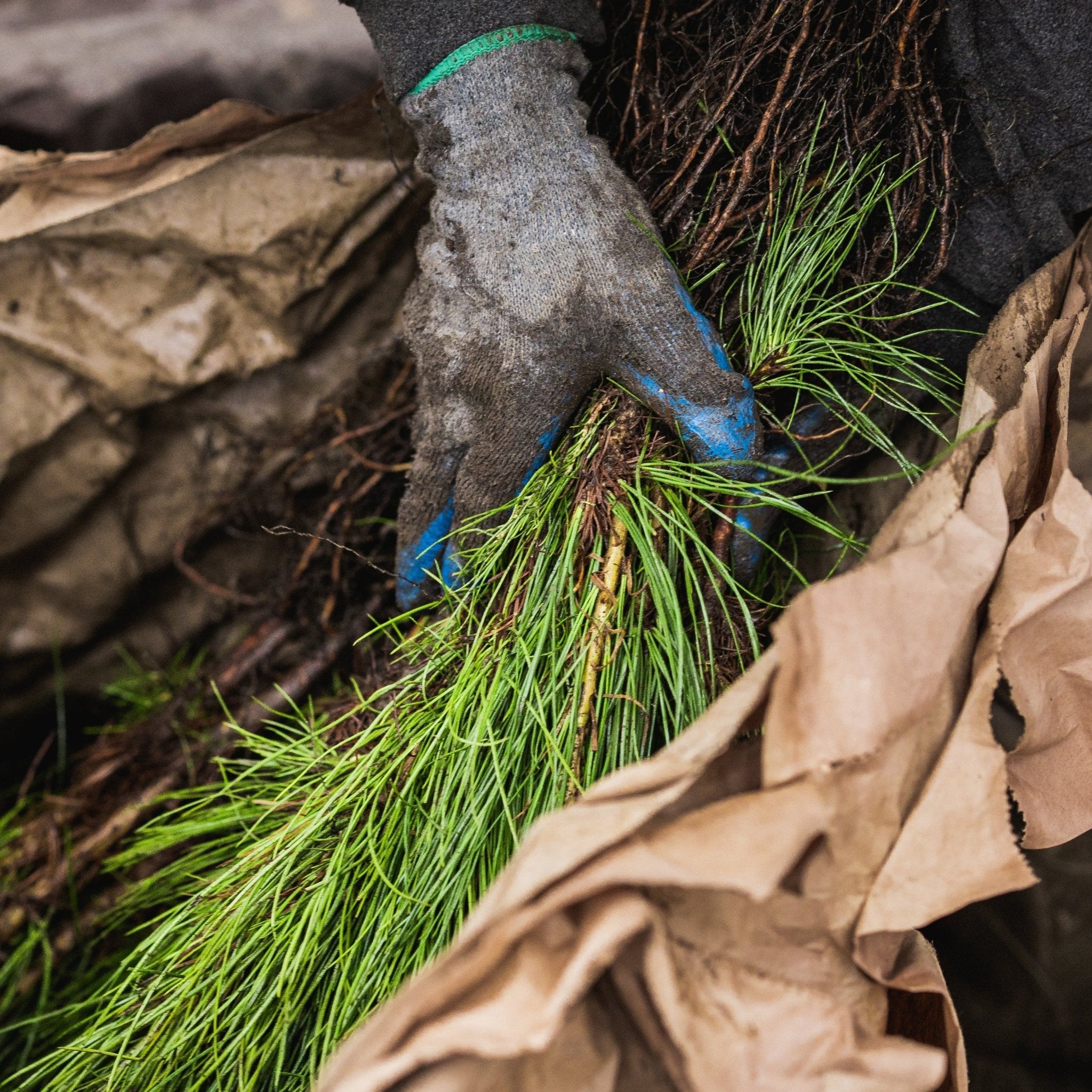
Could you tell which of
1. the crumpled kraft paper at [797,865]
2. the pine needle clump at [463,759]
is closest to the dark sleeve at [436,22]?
the pine needle clump at [463,759]

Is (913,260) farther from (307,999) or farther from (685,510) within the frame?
(307,999)

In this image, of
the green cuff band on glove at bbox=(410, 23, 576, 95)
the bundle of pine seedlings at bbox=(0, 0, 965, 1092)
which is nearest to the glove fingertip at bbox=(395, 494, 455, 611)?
the bundle of pine seedlings at bbox=(0, 0, 965, 1092)

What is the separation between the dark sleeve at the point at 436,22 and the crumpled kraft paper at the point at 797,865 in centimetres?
43

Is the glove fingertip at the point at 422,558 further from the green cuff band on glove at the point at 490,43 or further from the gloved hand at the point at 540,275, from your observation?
the green cuff band on glove at the point at 490,43

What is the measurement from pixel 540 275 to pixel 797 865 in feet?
1.36

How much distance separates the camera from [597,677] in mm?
524

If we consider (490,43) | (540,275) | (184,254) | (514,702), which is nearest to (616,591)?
(514,702)

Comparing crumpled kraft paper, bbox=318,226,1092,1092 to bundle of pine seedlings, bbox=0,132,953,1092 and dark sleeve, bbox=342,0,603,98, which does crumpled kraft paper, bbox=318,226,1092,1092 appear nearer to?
bundle of pine seedlings, bbox=0,132,953,1092

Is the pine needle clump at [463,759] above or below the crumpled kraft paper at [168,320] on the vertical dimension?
below

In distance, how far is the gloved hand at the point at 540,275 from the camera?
561 millimetres

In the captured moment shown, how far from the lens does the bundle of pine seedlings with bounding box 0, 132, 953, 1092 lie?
1.72 ft

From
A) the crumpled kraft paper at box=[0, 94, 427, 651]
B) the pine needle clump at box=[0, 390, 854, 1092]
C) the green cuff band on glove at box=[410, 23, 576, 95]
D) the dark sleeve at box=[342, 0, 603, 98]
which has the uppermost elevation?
the dark sleeve at box=[342, 0, 603, 98]

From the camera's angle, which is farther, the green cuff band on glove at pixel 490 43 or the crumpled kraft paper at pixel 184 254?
the crumpled kraft paper at pixel 184 254

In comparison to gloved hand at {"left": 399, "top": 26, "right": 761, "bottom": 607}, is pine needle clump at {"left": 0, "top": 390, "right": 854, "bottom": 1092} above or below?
below
